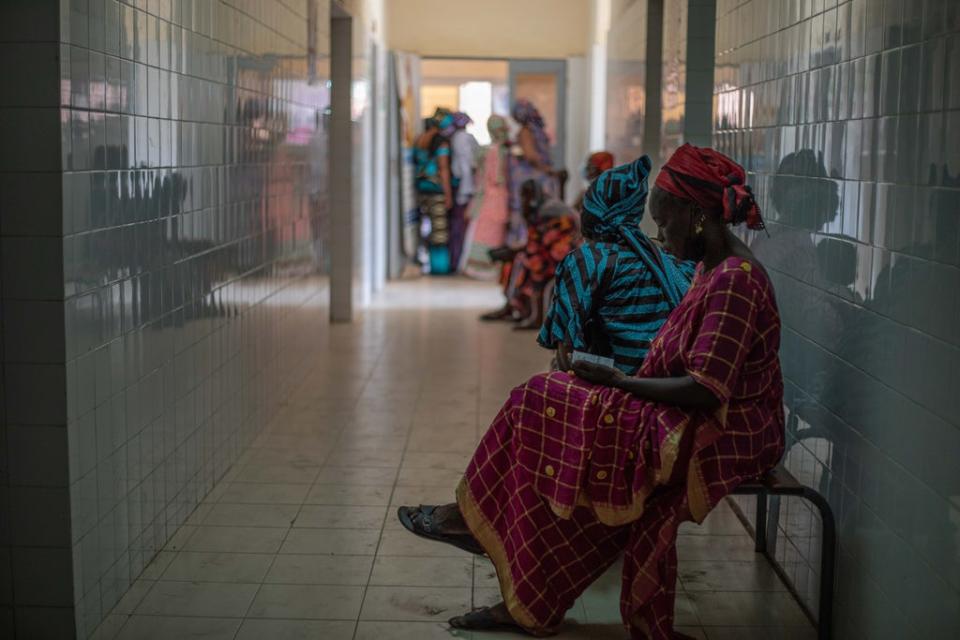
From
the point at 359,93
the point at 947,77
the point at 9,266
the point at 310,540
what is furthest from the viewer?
the point at 359,93

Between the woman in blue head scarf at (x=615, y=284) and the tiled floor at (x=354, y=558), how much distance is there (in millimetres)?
788

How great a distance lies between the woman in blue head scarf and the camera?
3666 millimetres

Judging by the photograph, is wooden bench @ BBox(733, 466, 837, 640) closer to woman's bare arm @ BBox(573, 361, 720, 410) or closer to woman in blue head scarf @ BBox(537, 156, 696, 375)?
woman's bare arm @ BBox(573, 361, 720, 410)

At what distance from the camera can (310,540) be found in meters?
4.23

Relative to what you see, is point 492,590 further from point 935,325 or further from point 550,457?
point 935,325

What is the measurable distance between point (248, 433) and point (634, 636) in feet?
8.77

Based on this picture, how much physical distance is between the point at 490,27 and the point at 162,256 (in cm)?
977

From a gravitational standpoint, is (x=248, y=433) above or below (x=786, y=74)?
below

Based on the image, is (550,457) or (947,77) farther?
(550,457)

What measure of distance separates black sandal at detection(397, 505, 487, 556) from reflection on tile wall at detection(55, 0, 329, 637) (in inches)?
33.2

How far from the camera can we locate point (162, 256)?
3979mm

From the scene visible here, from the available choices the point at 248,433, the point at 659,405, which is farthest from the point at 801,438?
the point at 248,433

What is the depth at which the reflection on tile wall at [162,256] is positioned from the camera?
324 cm

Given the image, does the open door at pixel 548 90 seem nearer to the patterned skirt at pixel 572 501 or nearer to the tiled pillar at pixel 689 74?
the tiled pillar at pixel 689 74
